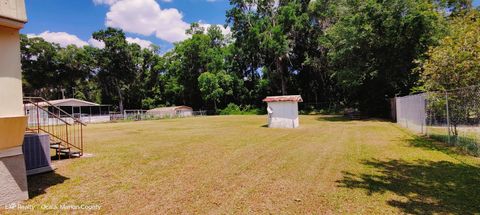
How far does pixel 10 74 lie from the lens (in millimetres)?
4258

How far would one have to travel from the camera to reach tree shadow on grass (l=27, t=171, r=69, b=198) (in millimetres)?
5043

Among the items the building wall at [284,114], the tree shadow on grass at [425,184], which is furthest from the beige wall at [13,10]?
the building wall at [284,114]

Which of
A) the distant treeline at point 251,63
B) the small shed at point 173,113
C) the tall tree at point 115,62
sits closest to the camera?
the distant treeline at point 251,63

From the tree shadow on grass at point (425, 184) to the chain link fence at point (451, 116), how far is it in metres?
1.92

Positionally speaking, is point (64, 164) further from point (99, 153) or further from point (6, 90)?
point (6, 90)

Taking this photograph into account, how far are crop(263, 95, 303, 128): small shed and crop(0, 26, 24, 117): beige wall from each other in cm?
1320

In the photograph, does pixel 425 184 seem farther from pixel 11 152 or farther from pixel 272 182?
pixel 11 152

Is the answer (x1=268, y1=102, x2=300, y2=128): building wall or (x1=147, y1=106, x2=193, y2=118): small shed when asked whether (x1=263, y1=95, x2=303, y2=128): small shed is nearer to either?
(x1=268, y1=102, x2=300, y2=128): building wall

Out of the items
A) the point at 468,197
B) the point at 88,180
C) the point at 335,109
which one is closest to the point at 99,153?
the point at 88,180

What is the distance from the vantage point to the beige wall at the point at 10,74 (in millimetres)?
4176

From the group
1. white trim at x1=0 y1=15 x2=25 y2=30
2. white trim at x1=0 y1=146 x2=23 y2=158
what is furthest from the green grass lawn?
white trim at x1=0 y1=15 x2=25 y2=30

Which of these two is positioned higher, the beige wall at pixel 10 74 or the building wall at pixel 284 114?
the beige wall at pixel 10 74

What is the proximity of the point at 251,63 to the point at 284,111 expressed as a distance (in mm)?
30061

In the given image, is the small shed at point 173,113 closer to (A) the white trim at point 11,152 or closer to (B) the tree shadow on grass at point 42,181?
(B) the tree shadow on grass at point 42,181
